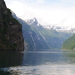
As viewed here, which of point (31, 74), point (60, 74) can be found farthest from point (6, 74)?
point (60, 74)

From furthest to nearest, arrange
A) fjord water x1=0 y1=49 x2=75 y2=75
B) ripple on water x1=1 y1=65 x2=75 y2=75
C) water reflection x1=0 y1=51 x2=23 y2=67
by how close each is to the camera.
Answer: water reflection x1=0 y1=51 x2=23 y2=67 < fjord water x1=0 y1=49 x2=75 y2=75 < ripple on water x1=1 y1=65 x2=75 y2=75

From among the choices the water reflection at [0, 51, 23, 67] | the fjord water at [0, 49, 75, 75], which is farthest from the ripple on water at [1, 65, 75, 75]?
the water reflection at [0, 51, 23, 67]

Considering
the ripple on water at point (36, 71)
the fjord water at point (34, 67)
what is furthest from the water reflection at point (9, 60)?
the ripple on water at point (36, 71)

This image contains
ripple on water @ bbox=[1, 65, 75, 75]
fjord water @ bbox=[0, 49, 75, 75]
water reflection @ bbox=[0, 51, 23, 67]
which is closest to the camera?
ripple on water @ bbox=[1, 65, 75, 75]

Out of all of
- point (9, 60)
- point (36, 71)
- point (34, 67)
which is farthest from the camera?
point (9, 60)

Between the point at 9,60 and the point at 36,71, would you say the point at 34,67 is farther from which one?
the point at 9,60

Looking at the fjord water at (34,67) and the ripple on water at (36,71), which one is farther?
the fjord water at (34,67)

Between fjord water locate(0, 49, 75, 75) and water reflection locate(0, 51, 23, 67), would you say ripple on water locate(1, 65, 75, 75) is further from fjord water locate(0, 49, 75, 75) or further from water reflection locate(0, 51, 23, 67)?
water reflection locate(0, 51, 23, 67)

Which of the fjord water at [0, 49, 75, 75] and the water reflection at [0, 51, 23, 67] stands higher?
the water reflection at [0, 51, 23, 67]

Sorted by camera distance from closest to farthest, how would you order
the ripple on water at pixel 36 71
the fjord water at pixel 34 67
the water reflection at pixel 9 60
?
the ripple on water at pixel 36 71 → the fjord water at pixel 34 67 → the water reflection at pixel 9 60

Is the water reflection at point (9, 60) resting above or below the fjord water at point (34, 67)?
above

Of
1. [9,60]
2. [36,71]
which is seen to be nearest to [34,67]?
[36,71]

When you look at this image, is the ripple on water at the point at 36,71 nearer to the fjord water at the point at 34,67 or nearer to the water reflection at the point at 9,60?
the fjord water at the point at 34,67

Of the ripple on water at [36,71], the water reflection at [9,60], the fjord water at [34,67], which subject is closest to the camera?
the ripple on water at [36,71]
